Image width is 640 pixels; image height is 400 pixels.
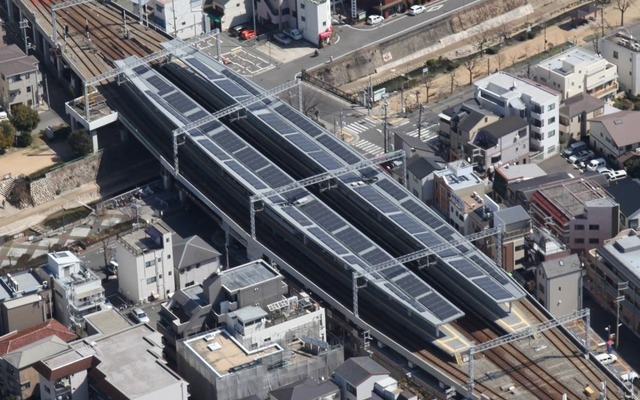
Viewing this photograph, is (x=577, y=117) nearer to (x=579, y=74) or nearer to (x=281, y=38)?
(x=579, y=74)

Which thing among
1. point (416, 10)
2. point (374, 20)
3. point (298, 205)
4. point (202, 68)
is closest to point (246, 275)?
point (298, 205)

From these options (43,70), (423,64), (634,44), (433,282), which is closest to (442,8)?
(423,64)

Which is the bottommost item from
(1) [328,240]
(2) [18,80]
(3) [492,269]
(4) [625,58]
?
(3) [492,269]

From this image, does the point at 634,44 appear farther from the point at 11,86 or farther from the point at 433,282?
the point at 11,86

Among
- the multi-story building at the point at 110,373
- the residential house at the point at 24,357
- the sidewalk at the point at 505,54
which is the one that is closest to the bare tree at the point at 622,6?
the sidewalk at the point at 505,54

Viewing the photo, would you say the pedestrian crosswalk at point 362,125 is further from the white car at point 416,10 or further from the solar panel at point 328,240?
the solar panel at point 328,240

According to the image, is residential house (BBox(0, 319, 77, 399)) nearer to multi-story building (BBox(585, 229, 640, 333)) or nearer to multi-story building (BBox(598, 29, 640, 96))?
multi-story building (BBox(585, 229, 640, 333))

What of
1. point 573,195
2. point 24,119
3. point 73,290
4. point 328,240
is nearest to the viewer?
point 73,290
